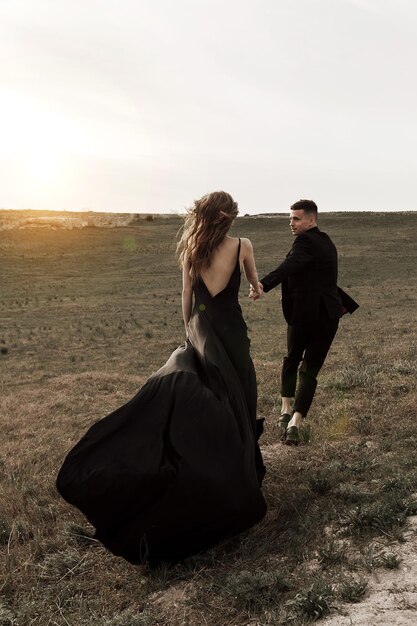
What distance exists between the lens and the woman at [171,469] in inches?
157

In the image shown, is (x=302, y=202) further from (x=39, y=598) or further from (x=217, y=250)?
(x=39, y=598)

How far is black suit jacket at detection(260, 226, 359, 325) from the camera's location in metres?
6.14

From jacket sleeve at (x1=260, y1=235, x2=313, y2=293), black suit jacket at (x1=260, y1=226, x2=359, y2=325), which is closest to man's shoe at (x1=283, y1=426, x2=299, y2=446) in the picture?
black suit jacket at (x1=260, y1=226, x2=359, y2=325)

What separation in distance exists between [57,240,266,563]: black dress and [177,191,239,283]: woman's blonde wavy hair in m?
1.09

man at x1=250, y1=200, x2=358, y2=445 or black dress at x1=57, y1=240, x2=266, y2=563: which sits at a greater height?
man at x1=250, y1=200, x2=358, y2=445

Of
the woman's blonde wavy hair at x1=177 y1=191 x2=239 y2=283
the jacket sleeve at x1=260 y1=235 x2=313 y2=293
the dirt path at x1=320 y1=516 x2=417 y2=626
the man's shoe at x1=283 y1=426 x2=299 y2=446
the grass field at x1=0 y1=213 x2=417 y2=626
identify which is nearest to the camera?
the dirt path at x1=320 y1=516 x2=417 y2=626

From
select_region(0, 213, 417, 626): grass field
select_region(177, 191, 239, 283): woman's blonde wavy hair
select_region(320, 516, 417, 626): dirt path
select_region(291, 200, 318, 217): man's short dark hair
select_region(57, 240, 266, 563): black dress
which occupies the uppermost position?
select_region(291, 200, 318, 217): man's short dark hair

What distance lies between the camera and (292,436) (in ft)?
21.2

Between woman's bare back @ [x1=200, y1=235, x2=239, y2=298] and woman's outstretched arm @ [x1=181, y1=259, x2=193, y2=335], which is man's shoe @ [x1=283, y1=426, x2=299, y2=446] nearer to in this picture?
woman's outstretched arm @ [x1=181, y1=259, x2=193, y2=335]

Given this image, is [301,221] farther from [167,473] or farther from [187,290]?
[167,473]

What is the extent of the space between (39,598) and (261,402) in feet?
18.2

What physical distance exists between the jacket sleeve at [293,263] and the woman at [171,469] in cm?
164

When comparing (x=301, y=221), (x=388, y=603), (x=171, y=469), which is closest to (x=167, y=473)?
(x=171, y=469)

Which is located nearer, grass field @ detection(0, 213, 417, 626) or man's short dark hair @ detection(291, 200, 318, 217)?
grass field @ detection(0, 213, 417, 626)
